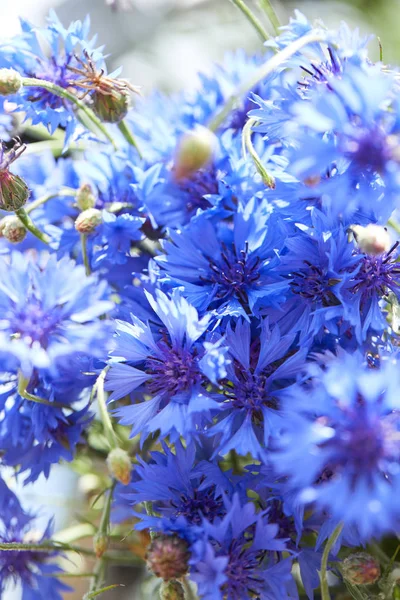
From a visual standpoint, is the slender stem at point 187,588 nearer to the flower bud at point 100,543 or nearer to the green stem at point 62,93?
the flower bud at point 100,543

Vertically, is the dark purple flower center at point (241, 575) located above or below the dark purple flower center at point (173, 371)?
below

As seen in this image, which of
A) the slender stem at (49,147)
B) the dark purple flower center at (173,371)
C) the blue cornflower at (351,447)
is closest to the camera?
the blue cornflower at (351,447)

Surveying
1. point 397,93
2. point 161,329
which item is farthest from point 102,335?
point 397,93

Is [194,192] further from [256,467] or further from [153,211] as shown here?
[256,467]

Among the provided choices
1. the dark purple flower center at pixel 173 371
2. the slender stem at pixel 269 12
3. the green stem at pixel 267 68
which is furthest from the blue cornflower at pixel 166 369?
the slender stem at pixel 269 12

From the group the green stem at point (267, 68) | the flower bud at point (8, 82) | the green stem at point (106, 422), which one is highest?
the flower bud at point (8, 82)

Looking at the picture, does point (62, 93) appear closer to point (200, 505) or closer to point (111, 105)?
point (111, 105)
